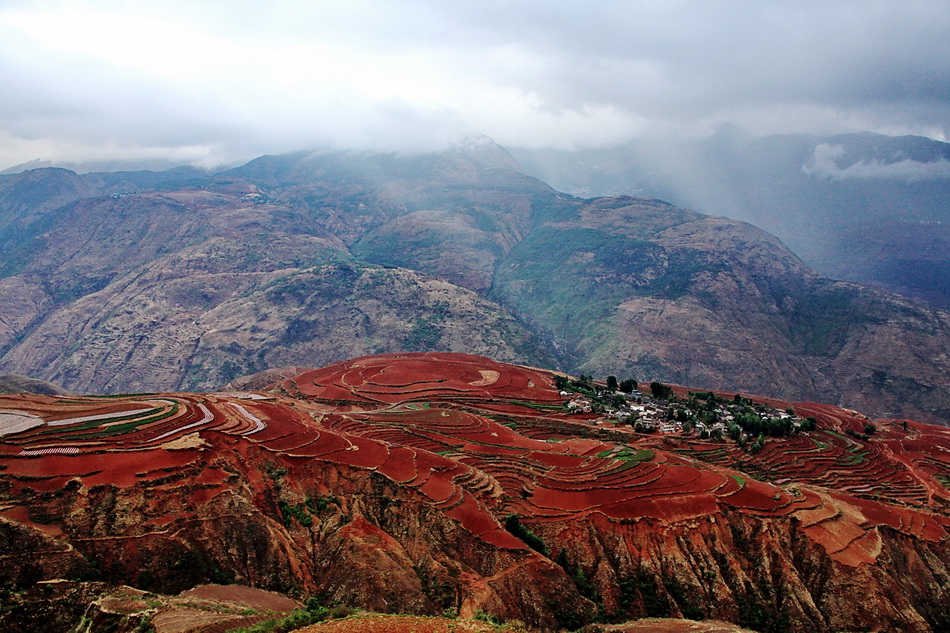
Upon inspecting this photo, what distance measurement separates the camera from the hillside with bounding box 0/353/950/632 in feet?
128

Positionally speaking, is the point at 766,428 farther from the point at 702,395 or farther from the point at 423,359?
the point at 423,359

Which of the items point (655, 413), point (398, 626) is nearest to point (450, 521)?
point (398, 626)

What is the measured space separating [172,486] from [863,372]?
686ft

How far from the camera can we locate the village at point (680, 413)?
84500 mm

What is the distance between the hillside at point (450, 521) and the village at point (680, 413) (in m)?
11.2

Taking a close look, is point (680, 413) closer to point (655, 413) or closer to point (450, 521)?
point (655, 413)

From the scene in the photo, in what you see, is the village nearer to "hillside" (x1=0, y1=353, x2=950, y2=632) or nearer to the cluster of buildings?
the cluster of buildings

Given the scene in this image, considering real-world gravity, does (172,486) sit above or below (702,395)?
above

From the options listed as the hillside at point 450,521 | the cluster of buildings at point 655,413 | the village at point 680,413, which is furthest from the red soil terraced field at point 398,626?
the cluster of buildings at point 655,413

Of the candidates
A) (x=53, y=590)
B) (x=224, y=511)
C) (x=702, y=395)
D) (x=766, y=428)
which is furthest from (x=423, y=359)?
(x=53, y=590)

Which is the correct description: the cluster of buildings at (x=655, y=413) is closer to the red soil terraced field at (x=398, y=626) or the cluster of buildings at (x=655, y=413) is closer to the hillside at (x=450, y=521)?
the hillside at (x=450, y=521)

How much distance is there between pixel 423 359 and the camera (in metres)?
128

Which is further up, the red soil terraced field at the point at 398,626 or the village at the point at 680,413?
the red soil terraced field at the point at 398,626

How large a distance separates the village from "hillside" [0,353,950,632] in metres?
11.2
